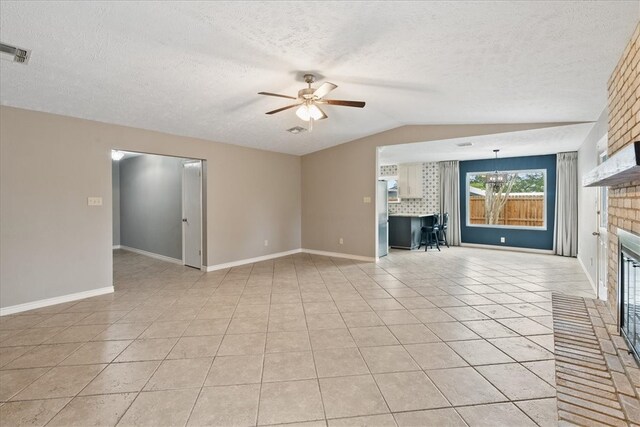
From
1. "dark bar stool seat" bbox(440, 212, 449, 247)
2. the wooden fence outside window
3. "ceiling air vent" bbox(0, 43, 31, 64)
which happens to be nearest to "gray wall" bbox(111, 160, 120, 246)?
"ceiling air vent" bbox(0, 43, 31, 64)

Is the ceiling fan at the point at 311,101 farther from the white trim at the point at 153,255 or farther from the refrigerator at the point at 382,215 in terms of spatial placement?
the white trim at the point at 153,255

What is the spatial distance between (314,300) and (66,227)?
3307 mm

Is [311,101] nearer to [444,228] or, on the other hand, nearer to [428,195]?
[444,228]

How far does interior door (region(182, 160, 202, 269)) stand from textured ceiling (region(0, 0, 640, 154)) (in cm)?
143

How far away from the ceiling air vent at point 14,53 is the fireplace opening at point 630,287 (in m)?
5.00

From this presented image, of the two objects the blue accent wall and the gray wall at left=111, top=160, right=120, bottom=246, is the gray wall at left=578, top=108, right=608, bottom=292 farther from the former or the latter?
the gray wall at left=111, top=160, right=120, bottom=246

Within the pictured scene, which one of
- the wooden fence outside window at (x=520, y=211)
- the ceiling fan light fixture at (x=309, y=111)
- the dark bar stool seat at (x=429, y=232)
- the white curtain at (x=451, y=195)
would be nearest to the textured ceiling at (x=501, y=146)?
the white curtain at (x=451, y=195)

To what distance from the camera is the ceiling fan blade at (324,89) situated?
2.90 meters

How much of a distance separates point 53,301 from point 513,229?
30.4ft

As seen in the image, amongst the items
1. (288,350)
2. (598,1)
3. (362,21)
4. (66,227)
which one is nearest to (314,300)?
(288,350)

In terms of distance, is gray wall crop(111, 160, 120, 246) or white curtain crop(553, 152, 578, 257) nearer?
white curtain crop(553, 152, 578, 257)

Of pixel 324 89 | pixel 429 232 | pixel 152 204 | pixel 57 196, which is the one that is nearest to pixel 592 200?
pixel 429 232

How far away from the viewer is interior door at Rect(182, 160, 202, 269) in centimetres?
561

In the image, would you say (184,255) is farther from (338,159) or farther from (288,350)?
(288,350)
